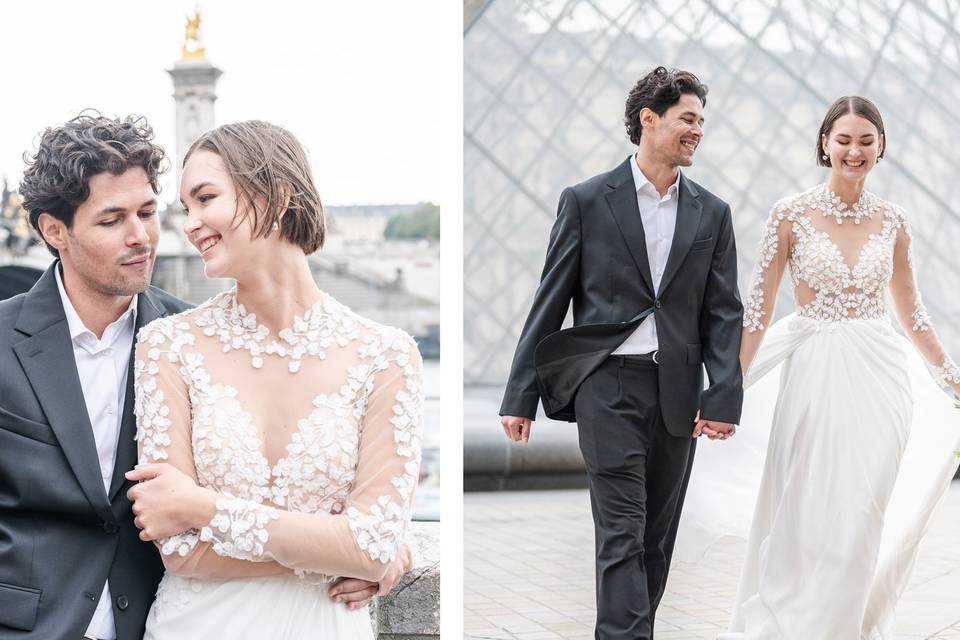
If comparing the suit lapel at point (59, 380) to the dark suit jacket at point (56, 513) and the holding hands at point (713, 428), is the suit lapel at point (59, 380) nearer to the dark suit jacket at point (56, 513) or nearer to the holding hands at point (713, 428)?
the dark suit jacket at point (56, 513)

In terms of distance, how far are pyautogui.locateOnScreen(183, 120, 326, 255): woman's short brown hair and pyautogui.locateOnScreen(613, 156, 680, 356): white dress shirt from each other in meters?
1.48

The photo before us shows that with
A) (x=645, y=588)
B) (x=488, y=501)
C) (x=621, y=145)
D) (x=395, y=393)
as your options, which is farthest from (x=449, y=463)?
(x=621, y=145)

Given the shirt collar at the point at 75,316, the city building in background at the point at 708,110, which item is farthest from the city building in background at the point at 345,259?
the shirt collar at the point at 75,316

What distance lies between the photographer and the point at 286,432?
2.41 meters

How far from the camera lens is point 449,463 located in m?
3.74

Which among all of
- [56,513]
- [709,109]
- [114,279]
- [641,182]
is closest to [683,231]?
[641,182]

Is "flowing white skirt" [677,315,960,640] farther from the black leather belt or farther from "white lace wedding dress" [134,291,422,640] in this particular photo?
"white lace wedding dress" [134,291,422,640]

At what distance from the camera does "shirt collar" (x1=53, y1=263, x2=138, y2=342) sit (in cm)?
263

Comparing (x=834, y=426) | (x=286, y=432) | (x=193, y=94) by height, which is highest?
(x=193, y=94)

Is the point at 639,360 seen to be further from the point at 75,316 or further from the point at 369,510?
the point at 75,316

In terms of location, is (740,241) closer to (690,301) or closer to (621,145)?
(621,145)

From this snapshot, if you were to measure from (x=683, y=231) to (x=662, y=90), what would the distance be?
0.41m

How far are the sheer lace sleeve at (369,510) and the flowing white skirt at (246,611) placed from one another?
0.23 ft

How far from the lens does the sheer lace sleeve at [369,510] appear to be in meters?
2.31
